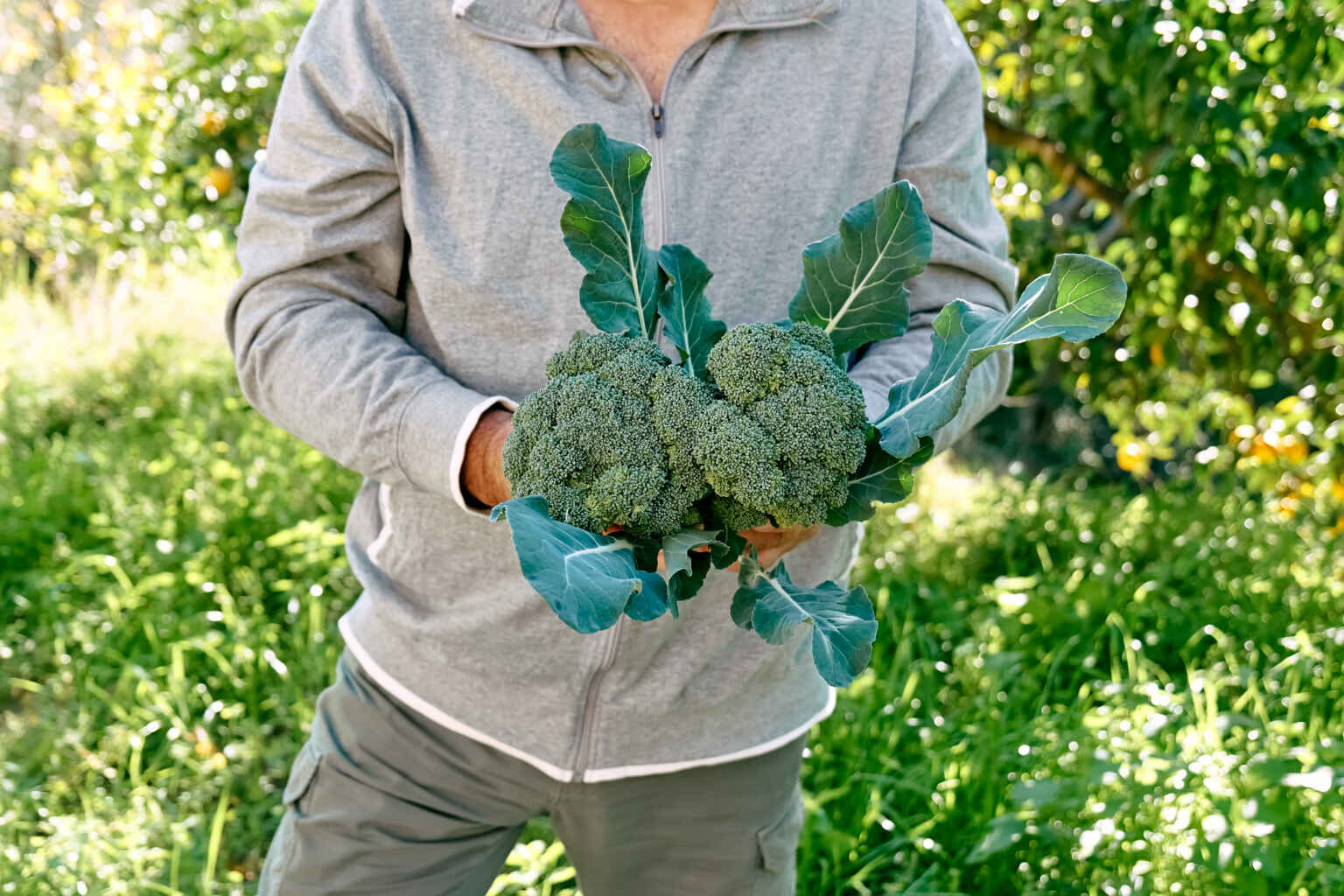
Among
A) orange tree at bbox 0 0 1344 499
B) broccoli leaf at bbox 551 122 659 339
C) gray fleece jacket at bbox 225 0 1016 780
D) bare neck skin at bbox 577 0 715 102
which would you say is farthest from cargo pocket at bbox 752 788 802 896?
orange tree at bbox 0 0 1344 499

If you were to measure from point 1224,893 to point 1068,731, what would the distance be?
64 cm

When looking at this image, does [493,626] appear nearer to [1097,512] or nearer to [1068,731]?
[1068,731]

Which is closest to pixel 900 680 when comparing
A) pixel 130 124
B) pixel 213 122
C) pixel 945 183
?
pixel 945 183

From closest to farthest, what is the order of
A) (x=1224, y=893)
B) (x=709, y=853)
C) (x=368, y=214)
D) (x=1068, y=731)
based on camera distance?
(x=368, y=214) < (x=709, y=853) < (x=1224, y=893) < (x=1068, y=731)

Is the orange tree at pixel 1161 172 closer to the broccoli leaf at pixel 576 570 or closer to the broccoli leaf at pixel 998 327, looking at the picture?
the broccoli leaf at pixel 998 327

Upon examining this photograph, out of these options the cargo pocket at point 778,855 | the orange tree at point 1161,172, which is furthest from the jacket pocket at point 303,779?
the orange tree at point 1161,172

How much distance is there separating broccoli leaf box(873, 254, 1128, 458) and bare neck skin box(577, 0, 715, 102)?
54 centimetres

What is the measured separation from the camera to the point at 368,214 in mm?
1423

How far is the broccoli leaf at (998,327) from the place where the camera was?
107 cm

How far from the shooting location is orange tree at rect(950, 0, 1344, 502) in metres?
2.74

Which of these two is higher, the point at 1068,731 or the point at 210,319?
the point at 1068,731

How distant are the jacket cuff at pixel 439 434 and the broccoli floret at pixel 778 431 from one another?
31cm

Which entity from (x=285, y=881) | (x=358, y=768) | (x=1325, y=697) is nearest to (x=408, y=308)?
(x=358, y=768)

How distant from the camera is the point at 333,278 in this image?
4.62 feet
